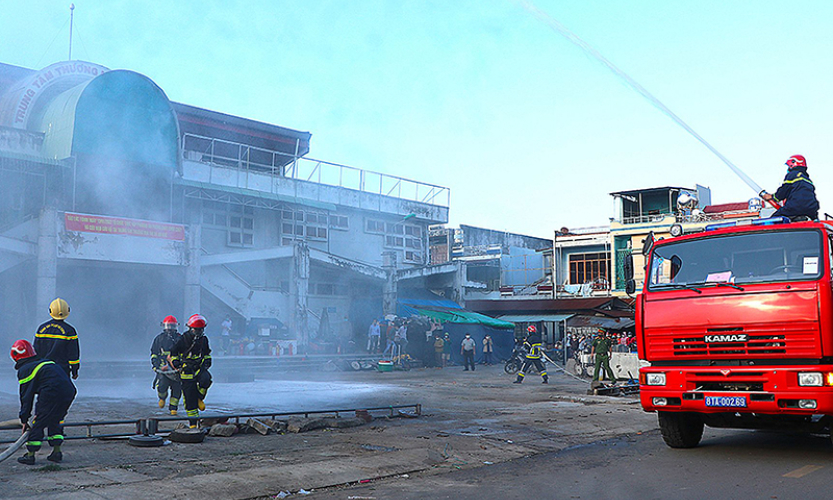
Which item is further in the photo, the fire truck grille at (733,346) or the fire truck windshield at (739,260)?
the fire truck windshield at (739,260)

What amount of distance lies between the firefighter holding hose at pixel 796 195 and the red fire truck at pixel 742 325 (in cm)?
23

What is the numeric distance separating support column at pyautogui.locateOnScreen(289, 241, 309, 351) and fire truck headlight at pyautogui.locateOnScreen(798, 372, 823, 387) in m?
25.3

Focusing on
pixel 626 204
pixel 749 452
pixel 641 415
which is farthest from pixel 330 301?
pixel 749 452

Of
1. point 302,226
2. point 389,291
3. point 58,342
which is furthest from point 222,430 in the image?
point 302,226

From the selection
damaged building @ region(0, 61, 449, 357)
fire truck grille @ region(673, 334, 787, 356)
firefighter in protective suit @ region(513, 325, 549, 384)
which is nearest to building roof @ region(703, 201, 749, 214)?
damaged building @ region(0, 61, 449, 357)

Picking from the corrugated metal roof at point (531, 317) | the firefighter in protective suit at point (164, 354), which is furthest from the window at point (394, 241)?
the firefighter in protective suit at point (164, 354)

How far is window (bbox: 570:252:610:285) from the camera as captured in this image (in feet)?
146

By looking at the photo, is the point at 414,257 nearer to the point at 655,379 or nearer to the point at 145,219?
the point at 145,219

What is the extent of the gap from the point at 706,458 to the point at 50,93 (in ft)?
88.8

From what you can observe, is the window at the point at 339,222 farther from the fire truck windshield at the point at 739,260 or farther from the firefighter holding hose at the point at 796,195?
the firefighter holding hose at the point at 796,195

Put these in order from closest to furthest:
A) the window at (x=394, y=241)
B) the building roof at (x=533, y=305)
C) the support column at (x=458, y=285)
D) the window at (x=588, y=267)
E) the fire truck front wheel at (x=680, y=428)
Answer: the fire truck front wheel at (x=680, y=428) < the window at (x=394, y=241) < the support column at (x=458, y=285) < the building roof at (x=533, y=305) < the window at (x=588, y=267)

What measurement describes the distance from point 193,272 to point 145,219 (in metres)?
2.64

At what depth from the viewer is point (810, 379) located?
24.8ft

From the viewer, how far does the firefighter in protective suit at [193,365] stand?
35.1ft
